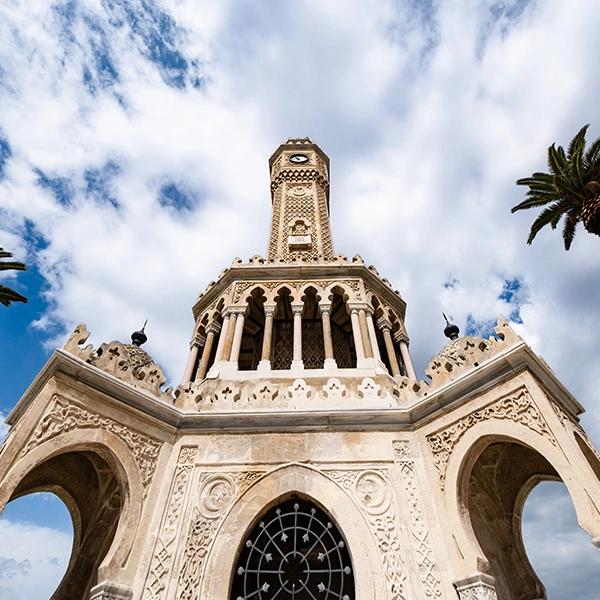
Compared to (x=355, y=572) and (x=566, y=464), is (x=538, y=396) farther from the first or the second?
(x=355, y=572)

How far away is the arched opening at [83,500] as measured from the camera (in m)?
7.87

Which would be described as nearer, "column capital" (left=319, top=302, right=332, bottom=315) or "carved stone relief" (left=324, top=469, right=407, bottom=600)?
"carved stone relief" (left=324, top=469, right=407, bottom=600)

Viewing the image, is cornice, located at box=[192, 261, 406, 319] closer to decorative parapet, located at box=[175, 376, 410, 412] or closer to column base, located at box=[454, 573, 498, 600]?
decorative parapet, located at box=[175, 376, 410, 412]

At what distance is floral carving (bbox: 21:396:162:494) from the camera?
22.6ft

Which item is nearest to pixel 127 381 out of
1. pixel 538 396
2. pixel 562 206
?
pixel 538 396

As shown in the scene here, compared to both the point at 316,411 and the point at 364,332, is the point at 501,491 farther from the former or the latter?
the point at 364,332

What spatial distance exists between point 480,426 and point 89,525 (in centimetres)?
790

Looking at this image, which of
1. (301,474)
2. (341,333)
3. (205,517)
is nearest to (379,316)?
(341,333)

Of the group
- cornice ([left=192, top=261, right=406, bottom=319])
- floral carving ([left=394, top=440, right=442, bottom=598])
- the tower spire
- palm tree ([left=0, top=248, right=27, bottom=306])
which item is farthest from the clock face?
floral carving ([left=394, top=440, right=442, bottom=598])

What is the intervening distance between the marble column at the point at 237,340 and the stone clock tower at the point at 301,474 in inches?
90.3

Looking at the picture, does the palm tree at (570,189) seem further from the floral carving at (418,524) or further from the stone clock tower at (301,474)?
the floral carving at (418,524)

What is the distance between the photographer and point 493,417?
24.5 feet

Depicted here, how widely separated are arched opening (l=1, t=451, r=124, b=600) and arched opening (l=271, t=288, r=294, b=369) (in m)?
6.45

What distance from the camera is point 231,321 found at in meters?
13.3
